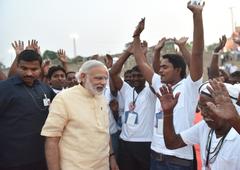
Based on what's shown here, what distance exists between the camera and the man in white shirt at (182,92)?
3.37m

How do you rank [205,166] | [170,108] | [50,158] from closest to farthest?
1. [205,166]
2. [170,108]
3. [50,158]

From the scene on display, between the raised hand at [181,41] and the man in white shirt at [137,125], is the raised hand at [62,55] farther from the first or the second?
the raised hand at [181,41]

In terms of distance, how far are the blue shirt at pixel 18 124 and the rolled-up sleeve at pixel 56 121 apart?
34 centimetres

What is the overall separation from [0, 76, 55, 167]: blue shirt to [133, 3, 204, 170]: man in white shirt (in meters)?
1.24

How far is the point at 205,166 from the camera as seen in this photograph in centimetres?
270

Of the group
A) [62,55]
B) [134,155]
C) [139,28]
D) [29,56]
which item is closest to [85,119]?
[29,56]

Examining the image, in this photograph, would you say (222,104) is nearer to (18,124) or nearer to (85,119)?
(85,119)

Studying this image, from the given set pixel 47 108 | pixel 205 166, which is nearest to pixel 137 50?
pixel 47 108

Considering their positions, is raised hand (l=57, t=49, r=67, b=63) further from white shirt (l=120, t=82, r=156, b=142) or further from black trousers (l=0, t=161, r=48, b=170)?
black trousers (l=0, t=161, r=48, b=170)

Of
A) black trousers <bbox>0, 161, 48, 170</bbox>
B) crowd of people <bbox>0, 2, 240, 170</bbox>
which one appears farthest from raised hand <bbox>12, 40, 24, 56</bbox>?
black trousers <bbox>0, 161, 48, 170</bbox>

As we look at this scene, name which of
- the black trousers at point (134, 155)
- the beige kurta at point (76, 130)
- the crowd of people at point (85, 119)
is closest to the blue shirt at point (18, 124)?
the crowd of people at point (85, 119)

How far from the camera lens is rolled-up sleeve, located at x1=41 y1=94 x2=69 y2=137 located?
133 inches

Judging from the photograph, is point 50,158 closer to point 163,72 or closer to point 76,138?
point 76,138

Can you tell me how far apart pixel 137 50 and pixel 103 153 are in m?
1.61
